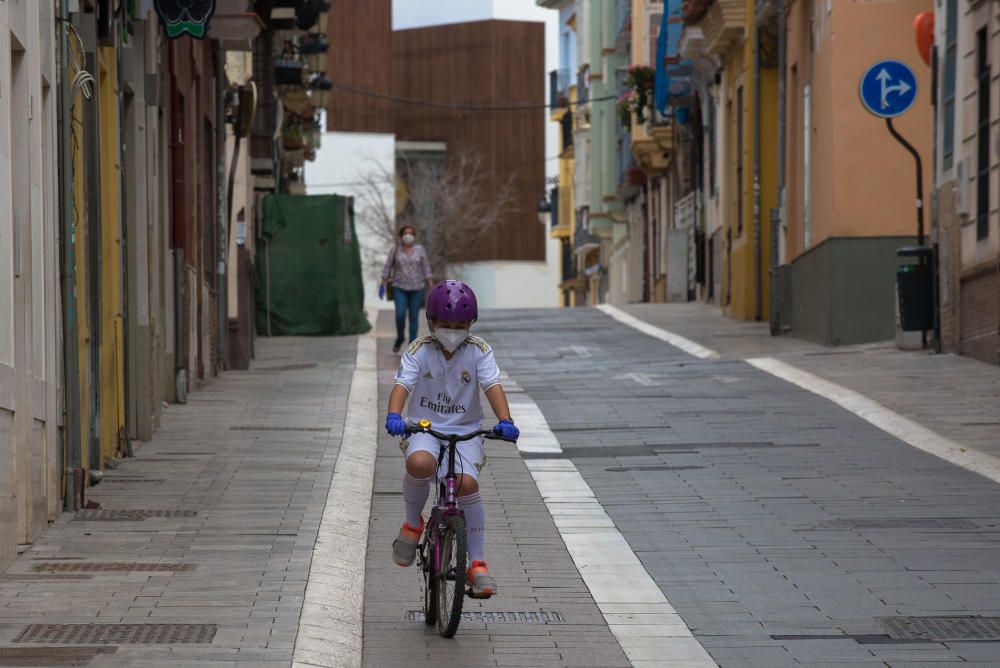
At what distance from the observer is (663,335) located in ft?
99.0

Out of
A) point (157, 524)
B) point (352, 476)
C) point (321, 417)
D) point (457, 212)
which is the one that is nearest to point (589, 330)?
point (321, 417)

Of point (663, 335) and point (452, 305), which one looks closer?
point (452, 305)

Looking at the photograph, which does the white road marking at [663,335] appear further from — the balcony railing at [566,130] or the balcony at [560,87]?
the balcony at [560,87]

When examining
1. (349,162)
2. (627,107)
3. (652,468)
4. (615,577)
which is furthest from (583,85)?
(615,577)

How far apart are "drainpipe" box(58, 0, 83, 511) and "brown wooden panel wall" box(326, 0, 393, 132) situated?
7217 centimetres

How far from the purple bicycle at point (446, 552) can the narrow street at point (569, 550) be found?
0.13 metres

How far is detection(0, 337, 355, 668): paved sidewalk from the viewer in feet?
26.4

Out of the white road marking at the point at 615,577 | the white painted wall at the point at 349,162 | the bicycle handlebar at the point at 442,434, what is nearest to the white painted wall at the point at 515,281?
the white painted wall at the point at 349,162

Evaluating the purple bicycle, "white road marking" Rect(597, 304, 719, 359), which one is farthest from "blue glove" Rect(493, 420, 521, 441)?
"white road marking" Rect(597, 304, 719, 359)

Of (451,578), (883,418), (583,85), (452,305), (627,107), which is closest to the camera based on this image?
(451,578)

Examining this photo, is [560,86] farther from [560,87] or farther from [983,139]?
[983,139]

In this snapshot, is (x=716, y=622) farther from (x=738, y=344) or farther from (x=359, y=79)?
(x=359, y=79)

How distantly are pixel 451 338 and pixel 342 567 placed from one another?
1525 mm

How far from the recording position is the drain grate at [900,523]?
11.6 metres
